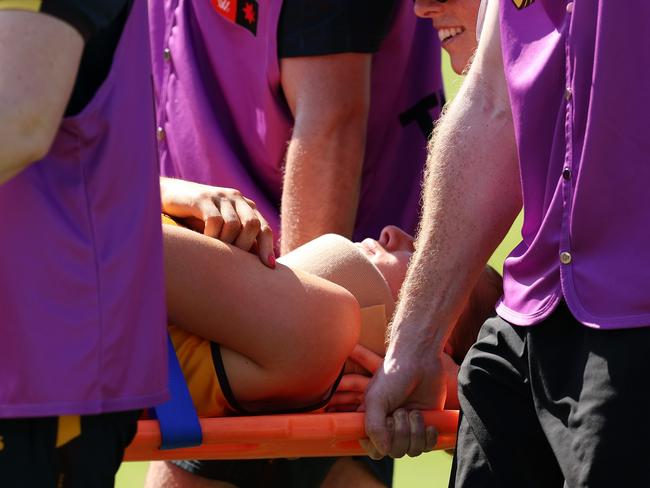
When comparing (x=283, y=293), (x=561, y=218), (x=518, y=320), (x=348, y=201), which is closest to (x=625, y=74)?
(x=561, y=218)

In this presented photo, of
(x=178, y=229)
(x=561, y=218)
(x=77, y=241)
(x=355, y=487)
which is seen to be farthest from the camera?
(x=355, y=487)

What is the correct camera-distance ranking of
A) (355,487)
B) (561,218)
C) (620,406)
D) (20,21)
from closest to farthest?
1. (20,21)
2. (620,406)
3. (561,218)
4. (355,487)

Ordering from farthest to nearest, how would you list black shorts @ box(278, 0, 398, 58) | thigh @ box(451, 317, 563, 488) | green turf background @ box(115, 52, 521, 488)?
green turf background @ box(115, 52, 521, 488) → black shorts @ box(278, 0, 398, 58) → thigh @ box(451, 317, 563, 488)

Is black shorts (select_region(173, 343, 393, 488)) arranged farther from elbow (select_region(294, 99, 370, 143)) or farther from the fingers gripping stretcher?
elbow (select_region(294, 99, 370, 143))

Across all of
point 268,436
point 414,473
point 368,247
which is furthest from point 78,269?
point 414,473

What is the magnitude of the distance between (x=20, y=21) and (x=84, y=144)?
0.19 metres

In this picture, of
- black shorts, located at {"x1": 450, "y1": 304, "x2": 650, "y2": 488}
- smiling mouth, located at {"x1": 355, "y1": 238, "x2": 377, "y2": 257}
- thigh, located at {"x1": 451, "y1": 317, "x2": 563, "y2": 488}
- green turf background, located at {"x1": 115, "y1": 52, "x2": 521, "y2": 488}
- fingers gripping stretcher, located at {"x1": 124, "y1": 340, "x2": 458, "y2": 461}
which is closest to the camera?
black shorts, located at {"x1": 450, "y1": 304, "x2": 650, "y2": 488}

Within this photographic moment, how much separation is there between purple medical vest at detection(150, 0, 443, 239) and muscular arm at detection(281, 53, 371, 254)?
76mm

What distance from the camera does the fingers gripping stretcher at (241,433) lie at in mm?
2178

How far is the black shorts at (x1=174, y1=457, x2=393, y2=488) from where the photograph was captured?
9.57 feet

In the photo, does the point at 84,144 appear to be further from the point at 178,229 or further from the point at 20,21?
the point at 178,229

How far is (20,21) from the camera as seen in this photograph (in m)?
1.60

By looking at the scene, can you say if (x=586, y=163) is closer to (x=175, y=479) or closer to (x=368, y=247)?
(x=368, y=247)

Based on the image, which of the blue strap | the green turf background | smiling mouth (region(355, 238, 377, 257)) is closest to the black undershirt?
the blue strap
